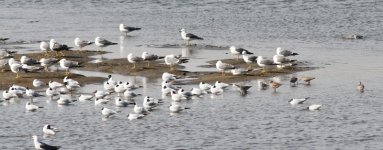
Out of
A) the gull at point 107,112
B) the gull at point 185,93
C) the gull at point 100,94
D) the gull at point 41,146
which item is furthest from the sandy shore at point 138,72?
the gull at point 41,146

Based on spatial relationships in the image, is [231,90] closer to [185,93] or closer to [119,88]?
[185,93]

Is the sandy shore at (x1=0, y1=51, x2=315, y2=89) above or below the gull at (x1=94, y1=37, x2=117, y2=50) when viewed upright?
below

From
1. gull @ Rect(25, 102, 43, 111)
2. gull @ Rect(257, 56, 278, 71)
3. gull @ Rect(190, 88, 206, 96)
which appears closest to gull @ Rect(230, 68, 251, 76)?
gull @ Rect(257, 56, 278, 71)

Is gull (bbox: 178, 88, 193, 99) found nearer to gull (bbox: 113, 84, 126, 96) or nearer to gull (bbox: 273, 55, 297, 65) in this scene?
gull (bbox: 113, 84, 126, 96)

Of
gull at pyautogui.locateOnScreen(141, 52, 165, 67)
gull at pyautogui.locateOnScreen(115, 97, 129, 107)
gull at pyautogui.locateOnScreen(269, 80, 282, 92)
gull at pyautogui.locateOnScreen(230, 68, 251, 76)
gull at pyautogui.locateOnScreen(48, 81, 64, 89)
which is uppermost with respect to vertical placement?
gull at pyautogui.locateOnScreen(141, 52, 165, 67)

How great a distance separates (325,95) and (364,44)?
1654cm

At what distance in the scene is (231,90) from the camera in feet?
138

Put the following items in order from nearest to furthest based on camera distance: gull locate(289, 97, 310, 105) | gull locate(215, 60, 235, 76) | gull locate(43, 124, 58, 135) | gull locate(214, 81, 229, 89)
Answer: gull locate(43, 124, 58, 135)
gull locate(289, 97, 310, 105)
gull locate(214, 81, 229, 89)
gull locate(215, 60, 235, 76)

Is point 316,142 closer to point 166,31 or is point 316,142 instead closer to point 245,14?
point 166,31

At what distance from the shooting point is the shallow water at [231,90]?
32.8 m

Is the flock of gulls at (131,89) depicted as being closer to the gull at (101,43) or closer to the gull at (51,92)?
the gull at (51,92)

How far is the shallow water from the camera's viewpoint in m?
32.8

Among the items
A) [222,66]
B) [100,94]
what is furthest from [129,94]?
[222,66]

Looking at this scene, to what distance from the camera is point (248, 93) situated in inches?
1610
